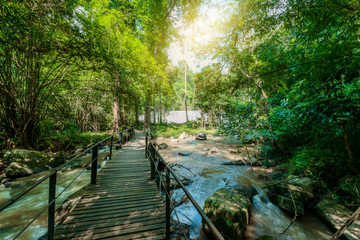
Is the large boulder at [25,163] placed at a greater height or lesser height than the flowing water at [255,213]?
greater

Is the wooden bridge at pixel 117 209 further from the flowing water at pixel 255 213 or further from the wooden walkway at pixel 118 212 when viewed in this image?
the flowing water at pixel 255 213

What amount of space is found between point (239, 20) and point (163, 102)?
28.5m

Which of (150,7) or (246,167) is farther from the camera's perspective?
(150,7)

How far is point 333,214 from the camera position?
3.44 meters

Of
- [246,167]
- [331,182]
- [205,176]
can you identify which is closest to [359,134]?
[331,182]

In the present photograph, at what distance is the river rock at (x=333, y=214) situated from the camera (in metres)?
3.17

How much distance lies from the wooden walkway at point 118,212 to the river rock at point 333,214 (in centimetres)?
413

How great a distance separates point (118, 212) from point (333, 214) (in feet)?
17.3

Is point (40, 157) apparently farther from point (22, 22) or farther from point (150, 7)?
point (150, 7)

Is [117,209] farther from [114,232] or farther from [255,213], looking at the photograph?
[255,213]

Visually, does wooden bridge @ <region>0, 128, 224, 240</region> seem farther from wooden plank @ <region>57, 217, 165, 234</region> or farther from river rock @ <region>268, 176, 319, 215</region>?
river rock @ <region>268, 176, 319, 215</region>

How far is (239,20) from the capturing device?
5.77 m

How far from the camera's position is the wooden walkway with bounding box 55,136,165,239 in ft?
7.71

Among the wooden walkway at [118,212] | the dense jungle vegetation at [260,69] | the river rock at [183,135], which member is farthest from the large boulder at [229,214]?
the river rock at [183,135]
